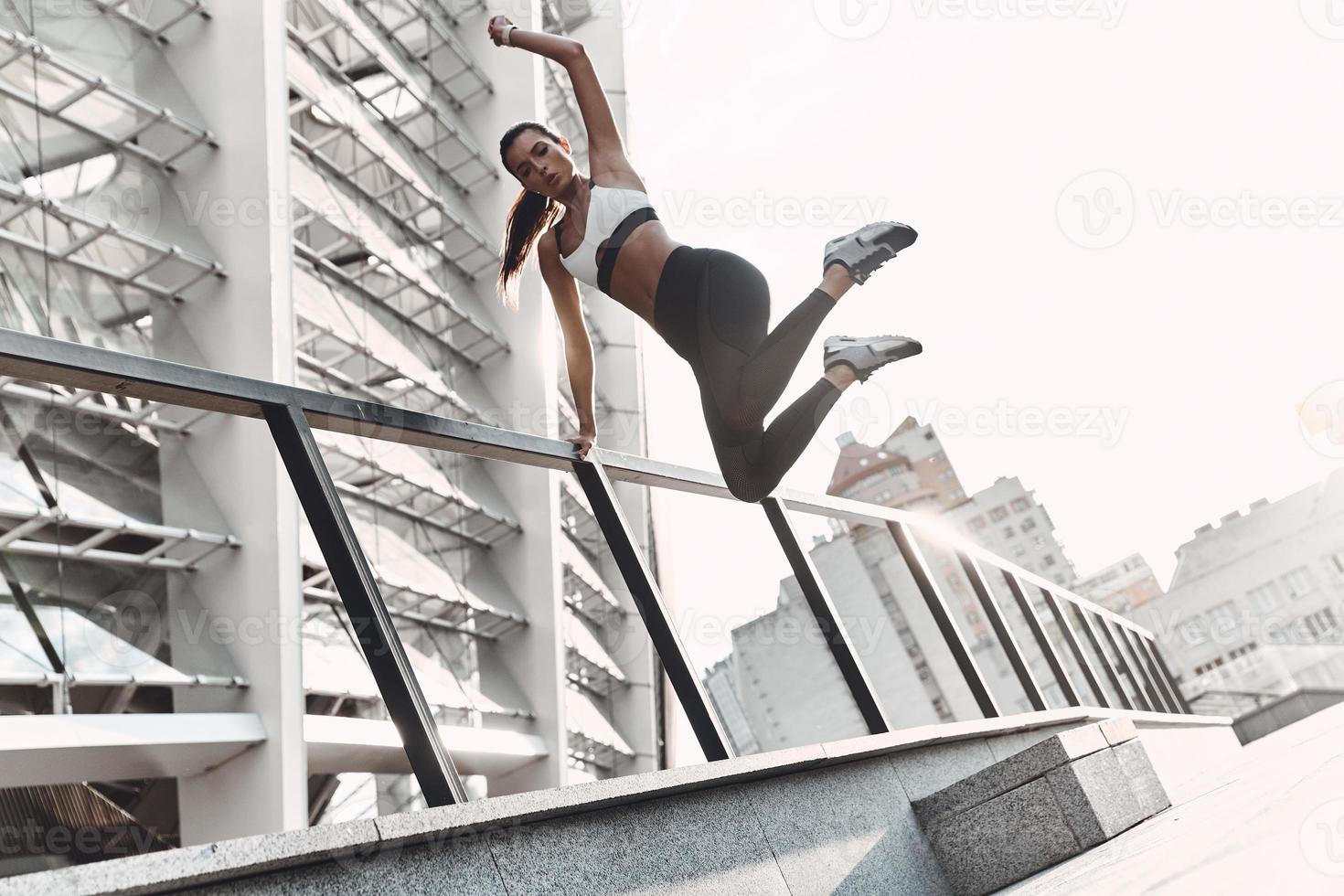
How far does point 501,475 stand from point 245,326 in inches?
383

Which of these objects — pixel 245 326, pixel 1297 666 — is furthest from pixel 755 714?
pixel 245 326

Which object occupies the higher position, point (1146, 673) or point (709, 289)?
point (709, 289)

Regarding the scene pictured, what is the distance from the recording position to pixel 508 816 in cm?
190

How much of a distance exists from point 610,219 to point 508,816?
2.05 metres

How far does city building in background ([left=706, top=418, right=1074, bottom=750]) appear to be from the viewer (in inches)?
2985

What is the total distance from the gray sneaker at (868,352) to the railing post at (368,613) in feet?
5.22

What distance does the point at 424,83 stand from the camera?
24750mm

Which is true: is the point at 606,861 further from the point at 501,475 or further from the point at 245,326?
the point at 501,475

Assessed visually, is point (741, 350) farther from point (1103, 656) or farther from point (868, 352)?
point (1103, 656)

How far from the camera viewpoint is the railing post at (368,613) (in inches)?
79.7

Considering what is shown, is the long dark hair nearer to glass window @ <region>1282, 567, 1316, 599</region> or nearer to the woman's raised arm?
the woman's raised arm

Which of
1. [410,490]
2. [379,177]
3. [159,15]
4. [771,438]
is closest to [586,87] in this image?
[771,438]

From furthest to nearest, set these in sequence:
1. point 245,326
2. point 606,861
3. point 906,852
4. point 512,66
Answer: point 512,66
point 245,326
point 906,852
point 606,861

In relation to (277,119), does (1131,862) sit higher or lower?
lower
